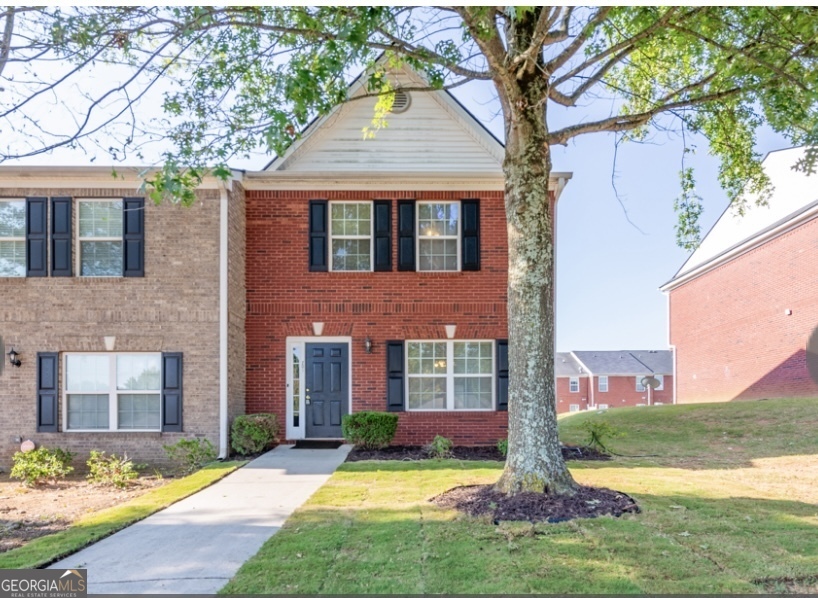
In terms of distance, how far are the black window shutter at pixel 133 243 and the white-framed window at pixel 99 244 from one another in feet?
0.43

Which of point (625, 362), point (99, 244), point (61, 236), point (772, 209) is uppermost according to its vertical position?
point (772, 209)

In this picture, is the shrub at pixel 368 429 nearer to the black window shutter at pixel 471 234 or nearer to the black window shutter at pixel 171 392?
the black window shutter at pixel 171 392

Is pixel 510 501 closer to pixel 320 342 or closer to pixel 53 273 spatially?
pixel 320 342

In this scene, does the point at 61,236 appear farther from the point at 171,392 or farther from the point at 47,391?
the point at 171,392

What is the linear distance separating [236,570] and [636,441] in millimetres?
10753

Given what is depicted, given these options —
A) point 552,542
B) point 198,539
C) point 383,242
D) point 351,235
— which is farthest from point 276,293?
point 552,542

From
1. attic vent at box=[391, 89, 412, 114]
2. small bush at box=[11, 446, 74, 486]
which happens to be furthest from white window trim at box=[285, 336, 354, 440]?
attic vent at box=[391, 89, 412, 114]

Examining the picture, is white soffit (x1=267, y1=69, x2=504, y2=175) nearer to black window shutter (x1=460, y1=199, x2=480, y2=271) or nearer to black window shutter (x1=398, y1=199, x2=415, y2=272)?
black window shutter (x1=460, y1=199, x2=480, y2=271)

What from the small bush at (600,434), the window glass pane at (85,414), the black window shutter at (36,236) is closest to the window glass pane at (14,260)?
the black window shutter at (36,236)

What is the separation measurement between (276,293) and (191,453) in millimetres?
3342

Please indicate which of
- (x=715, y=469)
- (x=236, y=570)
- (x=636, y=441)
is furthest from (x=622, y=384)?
(x=236, y=570)

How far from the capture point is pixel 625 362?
4431 cm

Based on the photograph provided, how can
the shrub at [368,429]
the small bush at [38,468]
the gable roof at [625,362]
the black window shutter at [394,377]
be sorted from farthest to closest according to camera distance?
the gable roof at [625,362] < the black window shutter at [394,377] < the shrub at [368,429] < the small bush at [38,468]

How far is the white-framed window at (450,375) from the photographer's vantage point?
1115cm
